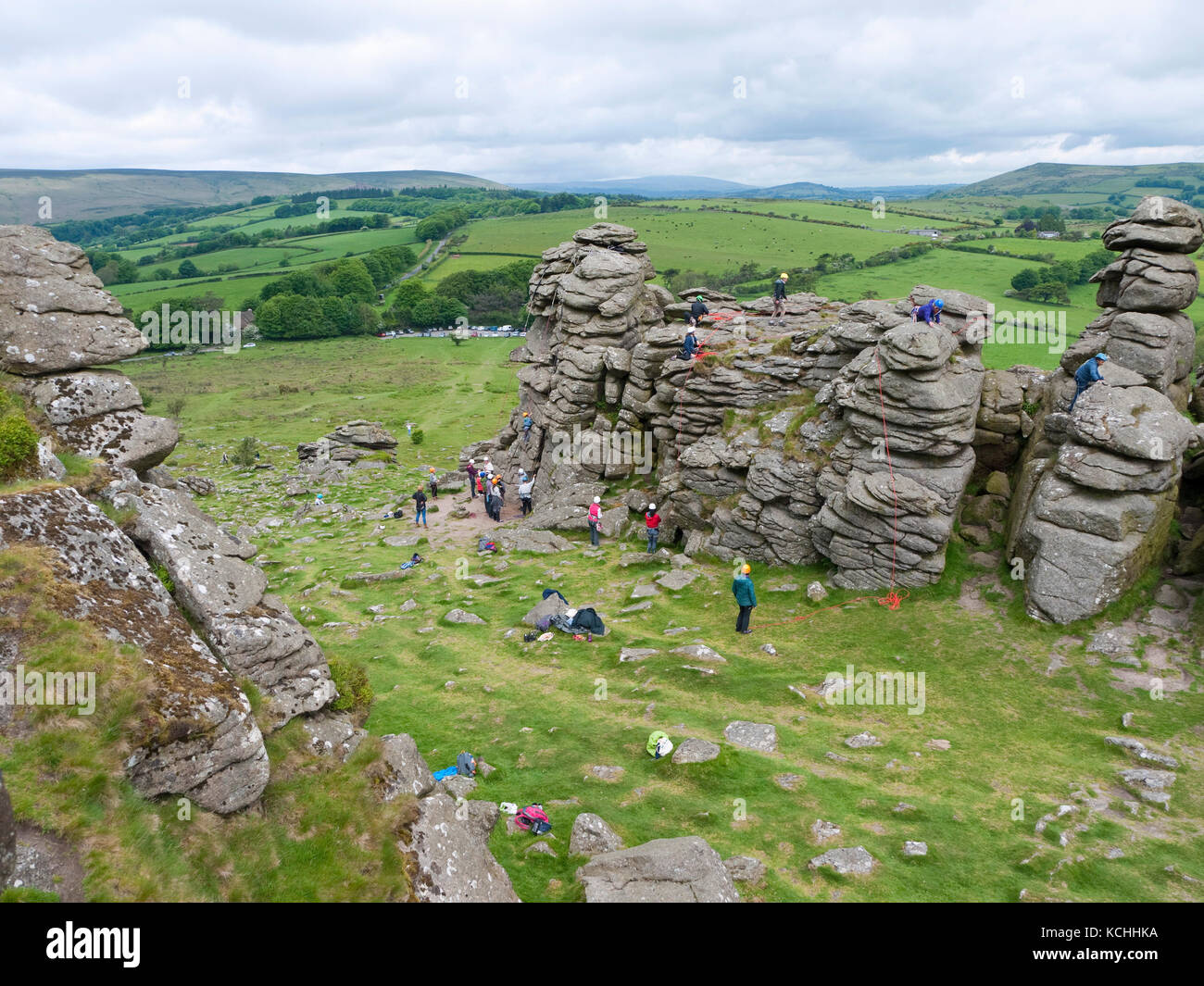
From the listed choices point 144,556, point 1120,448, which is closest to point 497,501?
point 144,556

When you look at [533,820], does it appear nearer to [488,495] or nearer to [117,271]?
[488,495]

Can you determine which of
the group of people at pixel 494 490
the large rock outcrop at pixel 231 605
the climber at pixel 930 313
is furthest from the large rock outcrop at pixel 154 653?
the climber at pixel 930 313

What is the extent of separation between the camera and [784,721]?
19078 millimetres

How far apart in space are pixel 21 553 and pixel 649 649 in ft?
56.3

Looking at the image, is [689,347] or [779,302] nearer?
[689,347]

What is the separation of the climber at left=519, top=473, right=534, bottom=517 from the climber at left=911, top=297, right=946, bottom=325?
75.7ft

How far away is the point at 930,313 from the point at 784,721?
19515 mm

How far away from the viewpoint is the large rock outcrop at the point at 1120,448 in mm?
22594

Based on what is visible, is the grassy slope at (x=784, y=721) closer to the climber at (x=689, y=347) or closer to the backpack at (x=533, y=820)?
the backpack at (x=533, y=820)

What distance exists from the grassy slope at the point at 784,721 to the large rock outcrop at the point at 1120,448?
2.41m

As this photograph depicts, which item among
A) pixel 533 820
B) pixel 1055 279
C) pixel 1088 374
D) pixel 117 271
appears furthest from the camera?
pixel 117 271

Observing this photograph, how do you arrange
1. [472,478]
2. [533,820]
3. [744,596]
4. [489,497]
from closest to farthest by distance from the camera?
[533,820]
[744,596]
[489,497]
[472,478]

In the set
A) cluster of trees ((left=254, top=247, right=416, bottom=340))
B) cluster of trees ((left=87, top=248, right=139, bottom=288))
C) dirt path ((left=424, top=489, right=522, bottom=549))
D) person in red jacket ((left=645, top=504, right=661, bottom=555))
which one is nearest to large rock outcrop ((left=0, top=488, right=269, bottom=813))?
person in red jacket ((left=645, top=504, right=661, bottom=555))
